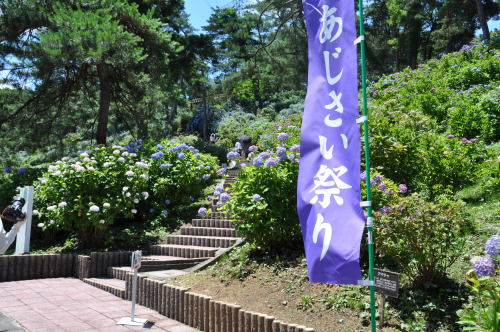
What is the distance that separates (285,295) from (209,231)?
3306mm

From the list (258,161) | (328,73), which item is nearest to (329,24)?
(328,73)

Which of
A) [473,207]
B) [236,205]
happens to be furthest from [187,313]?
[473,207]

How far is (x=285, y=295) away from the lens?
457cm

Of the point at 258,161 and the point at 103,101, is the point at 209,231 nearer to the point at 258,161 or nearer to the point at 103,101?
the point at 258,161

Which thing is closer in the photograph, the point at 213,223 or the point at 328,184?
the point at 328,184

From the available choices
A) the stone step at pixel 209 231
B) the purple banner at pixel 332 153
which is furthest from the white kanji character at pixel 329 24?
the stone step at pixel 209 231

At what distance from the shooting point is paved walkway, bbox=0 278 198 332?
4.51m

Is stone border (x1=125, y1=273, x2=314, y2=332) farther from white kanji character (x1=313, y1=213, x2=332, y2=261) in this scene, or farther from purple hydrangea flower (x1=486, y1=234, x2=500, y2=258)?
purple hydrangea flower (x1=486, y1=234, x2=500, y2=258)

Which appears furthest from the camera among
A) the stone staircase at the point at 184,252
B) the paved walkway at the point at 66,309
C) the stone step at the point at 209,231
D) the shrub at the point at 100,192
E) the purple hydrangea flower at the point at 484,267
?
the shrub at the point at 100,192

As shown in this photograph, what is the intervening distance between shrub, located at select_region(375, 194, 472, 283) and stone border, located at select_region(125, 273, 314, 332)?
4.14 feet

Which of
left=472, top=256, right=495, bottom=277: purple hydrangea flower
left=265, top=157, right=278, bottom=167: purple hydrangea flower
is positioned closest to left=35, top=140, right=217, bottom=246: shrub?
left=265, top=157, right=278, bottom=167: purple hydrangea flower

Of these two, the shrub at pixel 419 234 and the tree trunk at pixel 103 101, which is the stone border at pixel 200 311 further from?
the tree trunk at pixel 103 101

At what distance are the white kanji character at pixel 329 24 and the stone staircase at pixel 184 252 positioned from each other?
3.63 m

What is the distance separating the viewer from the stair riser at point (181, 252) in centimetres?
691
